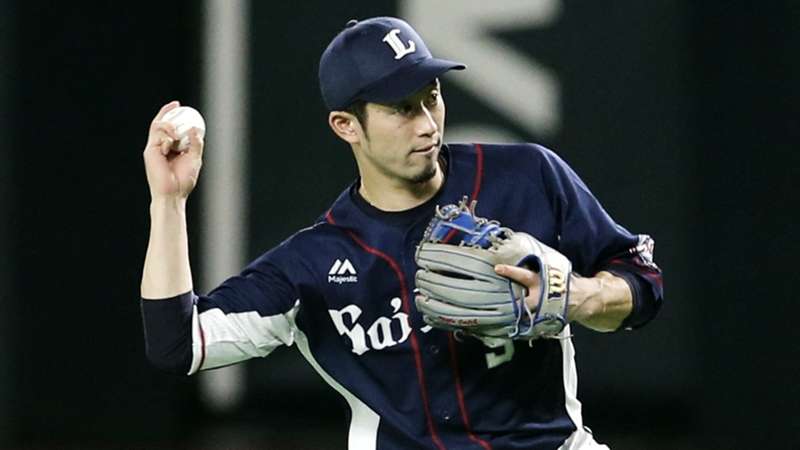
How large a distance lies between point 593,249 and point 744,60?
2.55 m

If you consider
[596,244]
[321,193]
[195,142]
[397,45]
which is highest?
[397,45]

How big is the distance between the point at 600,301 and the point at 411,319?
464mm

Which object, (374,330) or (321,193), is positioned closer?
(374,330)

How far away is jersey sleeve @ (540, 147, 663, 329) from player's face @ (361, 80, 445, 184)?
28 cm

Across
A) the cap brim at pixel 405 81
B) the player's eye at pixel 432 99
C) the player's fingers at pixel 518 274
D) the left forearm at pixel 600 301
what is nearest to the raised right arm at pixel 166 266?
the cap brim at pixel 405 81

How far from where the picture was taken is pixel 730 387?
596cm

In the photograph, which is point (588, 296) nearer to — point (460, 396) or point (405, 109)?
point (460, 396)

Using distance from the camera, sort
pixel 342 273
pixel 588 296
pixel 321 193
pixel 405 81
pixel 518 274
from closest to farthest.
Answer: pixel 518 274, pixel 588 296, pixel 405 81, pixel 342 273, pixel 321 193

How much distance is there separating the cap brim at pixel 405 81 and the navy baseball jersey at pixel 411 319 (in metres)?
0.24

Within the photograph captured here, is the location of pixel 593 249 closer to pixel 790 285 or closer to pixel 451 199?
pixel 451 199

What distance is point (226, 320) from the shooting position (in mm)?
3764

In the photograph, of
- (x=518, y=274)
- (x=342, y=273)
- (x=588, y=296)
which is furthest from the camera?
(x=342, y=273)

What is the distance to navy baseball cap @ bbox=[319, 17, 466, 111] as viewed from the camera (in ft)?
12.0

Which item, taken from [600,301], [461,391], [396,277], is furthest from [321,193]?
[600,301]
